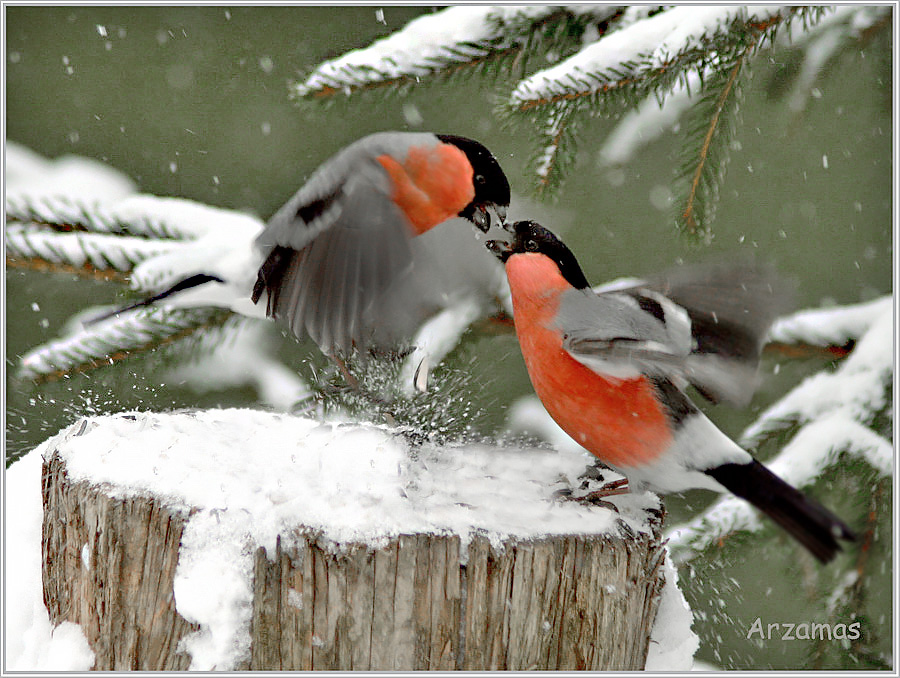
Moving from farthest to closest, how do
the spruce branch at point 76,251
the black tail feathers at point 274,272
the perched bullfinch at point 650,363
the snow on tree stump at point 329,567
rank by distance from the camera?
the spruce branch at point 76,251, the black tail feathers at point 274,272, the perched bullfinch at point 650,363, the snow on tree stump at point 329,567

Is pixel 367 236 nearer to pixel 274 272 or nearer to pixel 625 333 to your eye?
pixel 274 272

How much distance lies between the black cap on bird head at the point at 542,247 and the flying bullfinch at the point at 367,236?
0.07 meters

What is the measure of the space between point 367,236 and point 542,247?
0.23 meters

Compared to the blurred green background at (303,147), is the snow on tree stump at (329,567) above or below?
below

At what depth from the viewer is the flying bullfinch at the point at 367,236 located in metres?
0.88

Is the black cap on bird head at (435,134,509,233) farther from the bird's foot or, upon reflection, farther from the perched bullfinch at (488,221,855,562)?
the bird's foot

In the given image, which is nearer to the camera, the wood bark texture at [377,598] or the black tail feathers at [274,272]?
the wood bark texture at [377,598]

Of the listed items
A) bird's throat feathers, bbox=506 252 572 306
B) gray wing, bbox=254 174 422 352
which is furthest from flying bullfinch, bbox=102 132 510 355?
bird's throat feathers, bbox=506 252 572 306

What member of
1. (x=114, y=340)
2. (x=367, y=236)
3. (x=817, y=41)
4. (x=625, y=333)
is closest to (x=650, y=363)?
(x=625, y=333)

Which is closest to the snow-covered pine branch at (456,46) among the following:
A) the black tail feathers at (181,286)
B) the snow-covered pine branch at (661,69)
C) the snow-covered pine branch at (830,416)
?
the snow-covered pine branch at (661,69)

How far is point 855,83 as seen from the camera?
1.41 metres

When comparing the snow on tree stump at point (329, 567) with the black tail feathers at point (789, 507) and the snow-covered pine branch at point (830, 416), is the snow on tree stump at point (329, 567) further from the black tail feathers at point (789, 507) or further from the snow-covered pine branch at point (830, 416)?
the snow-covered pine branch at point (830, 416)

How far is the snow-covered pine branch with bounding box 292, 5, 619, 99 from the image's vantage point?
91 cm

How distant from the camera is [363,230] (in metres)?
0.88
